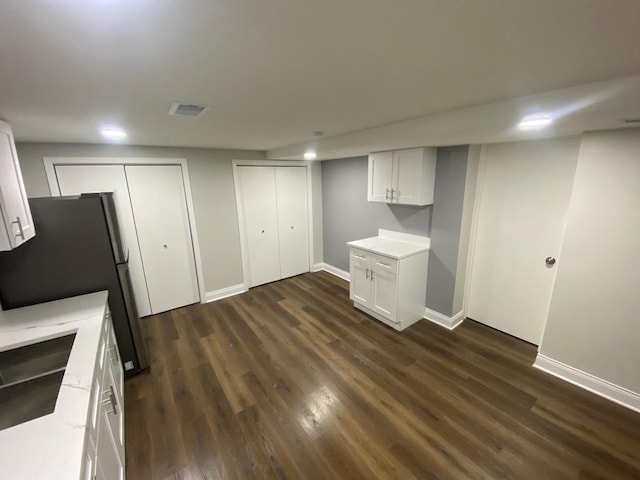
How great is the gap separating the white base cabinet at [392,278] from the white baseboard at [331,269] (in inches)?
46.3

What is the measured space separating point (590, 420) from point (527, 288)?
1175 mm

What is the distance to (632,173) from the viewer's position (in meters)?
1.86

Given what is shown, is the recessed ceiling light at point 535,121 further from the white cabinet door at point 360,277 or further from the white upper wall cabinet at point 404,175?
the white cabinet door at point 360,277

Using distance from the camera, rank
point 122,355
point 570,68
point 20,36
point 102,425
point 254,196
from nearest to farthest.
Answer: point 20,36, point 570,68, point 102,425, point 122,355, point 254,196

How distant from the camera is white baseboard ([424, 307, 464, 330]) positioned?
314cm

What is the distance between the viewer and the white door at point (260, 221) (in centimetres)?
411

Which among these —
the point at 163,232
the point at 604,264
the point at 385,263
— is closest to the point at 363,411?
the point at 385,263

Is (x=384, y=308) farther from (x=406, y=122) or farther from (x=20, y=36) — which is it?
(x=20, y=36)

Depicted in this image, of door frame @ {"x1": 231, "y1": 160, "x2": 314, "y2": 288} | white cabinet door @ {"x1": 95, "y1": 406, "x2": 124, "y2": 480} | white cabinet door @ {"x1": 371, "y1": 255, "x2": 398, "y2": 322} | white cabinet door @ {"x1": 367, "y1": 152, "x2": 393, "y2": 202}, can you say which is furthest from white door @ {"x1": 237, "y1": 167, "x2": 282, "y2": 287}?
white cabinet door @ {"x1": 95, "y1": 406, "x2": 124, "y2": 480}

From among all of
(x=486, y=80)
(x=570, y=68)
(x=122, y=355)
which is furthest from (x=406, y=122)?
(x=122, y=355)

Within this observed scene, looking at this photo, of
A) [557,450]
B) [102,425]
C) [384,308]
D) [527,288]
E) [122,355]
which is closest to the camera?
[102,425]

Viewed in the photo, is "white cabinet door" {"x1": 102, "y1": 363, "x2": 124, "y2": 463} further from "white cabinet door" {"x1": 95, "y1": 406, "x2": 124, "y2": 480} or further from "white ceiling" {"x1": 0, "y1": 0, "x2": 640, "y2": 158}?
"white ceiling" {"x1": 0, "y1": 0, "x2": 640, "y2": 158}

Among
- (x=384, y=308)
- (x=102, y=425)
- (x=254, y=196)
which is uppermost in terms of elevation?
(x=254, y=196)

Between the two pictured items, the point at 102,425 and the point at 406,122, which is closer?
the point at 102,425
